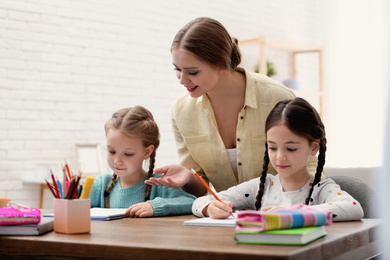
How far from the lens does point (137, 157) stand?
6.85 feet

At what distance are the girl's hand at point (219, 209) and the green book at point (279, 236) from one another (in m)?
0.43

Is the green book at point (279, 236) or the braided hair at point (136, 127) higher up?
the braided hair at point (136, 127)

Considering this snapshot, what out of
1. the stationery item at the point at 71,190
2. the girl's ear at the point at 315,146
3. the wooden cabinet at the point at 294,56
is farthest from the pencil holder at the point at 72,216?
the wooden cabinet at the point at 294,56

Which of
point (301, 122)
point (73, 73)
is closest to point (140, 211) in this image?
point (301, 122)

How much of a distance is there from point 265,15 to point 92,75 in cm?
250

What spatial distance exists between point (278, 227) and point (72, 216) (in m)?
0.57

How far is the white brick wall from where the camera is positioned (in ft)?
13.9

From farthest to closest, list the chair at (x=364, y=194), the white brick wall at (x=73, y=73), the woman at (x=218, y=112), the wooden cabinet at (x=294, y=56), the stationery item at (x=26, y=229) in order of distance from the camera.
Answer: the wooden cabinet at (x=294, y=56), the white brick wall at (x=73, y=73), the woman at (x=218, y=112), the chair at (x=364, y=194), the stationery item at (x=26, y=229)

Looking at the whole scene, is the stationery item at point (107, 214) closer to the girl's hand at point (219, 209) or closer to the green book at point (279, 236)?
the girl's hand at point (219, 209)

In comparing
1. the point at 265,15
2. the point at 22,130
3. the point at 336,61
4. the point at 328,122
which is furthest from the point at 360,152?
the point at 22,130

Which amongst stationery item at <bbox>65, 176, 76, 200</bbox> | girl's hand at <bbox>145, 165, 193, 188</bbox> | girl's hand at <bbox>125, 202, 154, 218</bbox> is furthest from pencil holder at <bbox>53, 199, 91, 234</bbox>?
girl's hand at <bbox>145, 165, 193, 188</bbox>

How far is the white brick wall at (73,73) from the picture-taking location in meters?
4.23

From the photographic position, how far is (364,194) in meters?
1.96

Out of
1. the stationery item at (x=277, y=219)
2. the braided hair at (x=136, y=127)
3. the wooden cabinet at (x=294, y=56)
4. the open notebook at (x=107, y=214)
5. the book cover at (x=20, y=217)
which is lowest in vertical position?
the open notebook at (x=107, y=214)
